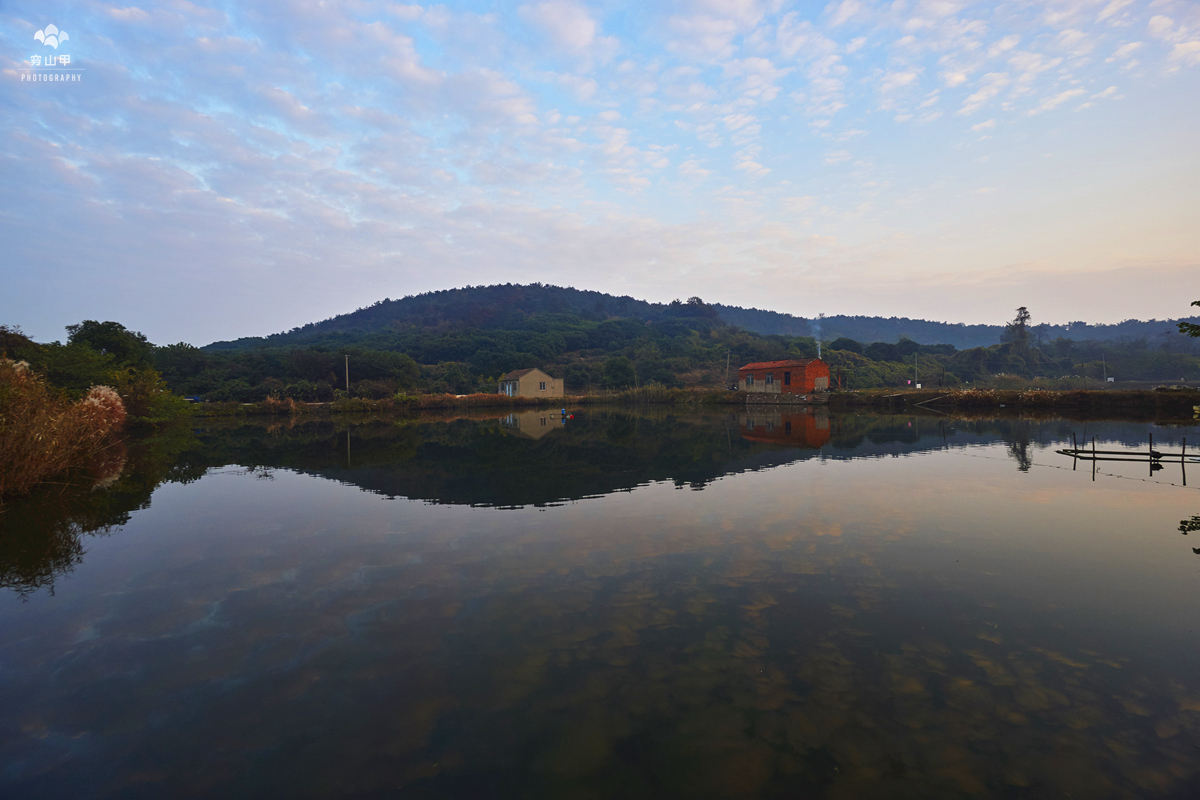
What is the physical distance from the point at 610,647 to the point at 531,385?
228 feet

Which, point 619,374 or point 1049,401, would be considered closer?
point 1049,401

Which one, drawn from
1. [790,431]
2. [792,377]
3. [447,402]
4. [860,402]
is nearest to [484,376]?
[447,402]

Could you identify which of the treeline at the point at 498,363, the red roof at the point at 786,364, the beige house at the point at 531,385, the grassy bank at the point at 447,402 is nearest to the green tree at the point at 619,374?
the treeline at the point at 498,363

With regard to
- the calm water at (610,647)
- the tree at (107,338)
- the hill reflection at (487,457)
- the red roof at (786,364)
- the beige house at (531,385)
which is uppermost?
the tree at (107,338)

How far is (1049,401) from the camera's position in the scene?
37.4 m

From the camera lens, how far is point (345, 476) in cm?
1678

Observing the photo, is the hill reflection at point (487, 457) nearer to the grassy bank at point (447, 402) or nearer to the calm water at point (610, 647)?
the calm water at point (610, 647)

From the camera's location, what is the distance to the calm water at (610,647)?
3.92 m

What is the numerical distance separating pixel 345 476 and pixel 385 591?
35.4 ft

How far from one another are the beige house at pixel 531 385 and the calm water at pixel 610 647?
6081cm

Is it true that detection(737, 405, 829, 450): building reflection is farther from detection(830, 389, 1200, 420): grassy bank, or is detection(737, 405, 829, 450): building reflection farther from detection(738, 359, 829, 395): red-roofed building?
detection(738, 359, 829, 395): red-roofed building

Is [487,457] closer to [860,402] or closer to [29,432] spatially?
[29,432]

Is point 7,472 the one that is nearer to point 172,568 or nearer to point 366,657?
point 172,568

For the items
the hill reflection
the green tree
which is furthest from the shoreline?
the green tree
